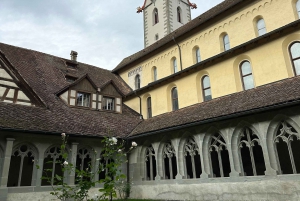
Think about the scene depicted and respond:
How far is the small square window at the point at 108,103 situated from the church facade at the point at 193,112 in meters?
0.07

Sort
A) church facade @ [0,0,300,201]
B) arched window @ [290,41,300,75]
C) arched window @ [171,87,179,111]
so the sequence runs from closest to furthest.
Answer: church facade @ [0,0,300,201] → arched window @ [290,41,300,75] → arched window @ [171,87,179,111]

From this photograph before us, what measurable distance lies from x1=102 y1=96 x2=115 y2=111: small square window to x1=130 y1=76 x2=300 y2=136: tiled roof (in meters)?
3.23

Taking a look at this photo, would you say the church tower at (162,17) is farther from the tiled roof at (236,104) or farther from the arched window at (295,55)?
the arched window at (295,55)

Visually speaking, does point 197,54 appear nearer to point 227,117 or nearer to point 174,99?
point 174,99

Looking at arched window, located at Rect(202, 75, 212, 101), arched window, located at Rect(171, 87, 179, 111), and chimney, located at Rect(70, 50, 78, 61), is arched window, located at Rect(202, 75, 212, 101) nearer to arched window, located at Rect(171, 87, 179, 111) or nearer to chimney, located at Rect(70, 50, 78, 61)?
arched window, located at Rect(171, 87, 179, 111)

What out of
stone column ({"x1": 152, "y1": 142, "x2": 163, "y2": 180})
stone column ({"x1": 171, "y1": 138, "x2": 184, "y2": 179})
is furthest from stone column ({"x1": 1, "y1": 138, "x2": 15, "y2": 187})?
stone column ({"x1": 171, "y1": 138, "x2": 184, "y2": 179})

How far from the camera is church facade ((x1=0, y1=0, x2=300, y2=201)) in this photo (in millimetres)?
10734

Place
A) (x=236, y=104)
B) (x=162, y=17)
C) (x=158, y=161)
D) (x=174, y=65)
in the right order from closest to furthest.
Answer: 1. (x=236, y=104)
2. (x=158, y=161)
3. (x=174, y=65)
4. (x=162, y=17)

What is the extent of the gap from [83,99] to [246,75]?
9.94 meters

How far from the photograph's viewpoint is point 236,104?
12.0 m

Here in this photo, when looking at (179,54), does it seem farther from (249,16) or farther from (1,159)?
(1,159)

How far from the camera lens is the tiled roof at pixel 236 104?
1041cm

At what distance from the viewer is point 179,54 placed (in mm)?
18906

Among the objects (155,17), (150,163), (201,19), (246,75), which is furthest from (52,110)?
(155,17)
